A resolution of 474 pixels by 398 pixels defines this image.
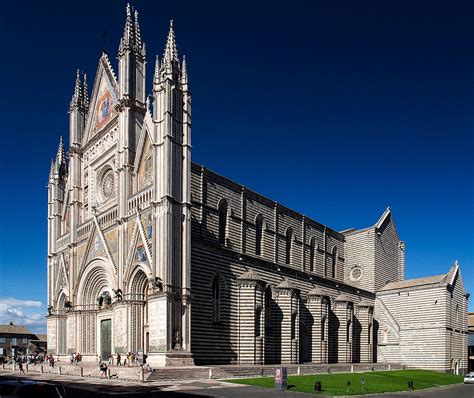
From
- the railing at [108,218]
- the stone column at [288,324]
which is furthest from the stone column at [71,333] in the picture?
the stone column at [288,324]

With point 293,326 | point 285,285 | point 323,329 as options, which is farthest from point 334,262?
point 293,326

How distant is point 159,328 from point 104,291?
36.7 feet

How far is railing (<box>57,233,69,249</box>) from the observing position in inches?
1923

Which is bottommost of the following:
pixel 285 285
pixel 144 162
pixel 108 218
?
pixel 285 285

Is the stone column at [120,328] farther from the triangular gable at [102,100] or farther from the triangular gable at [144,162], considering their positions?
the triangular gable at [102,100]

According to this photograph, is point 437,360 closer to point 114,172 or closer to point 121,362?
point 121,362

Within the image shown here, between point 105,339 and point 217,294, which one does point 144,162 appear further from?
point 105,339

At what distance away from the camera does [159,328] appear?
32.3 m

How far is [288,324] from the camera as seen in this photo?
42.1 meters

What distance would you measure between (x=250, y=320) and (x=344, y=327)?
48.8 ft

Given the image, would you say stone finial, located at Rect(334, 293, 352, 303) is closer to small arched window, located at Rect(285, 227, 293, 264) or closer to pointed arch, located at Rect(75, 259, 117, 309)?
small arched window, located at Rect(285, 227, 293, 264)

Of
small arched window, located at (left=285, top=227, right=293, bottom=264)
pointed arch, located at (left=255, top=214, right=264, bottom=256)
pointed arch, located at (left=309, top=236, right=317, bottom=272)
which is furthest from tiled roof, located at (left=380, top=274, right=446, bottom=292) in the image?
pointed arch, located at (left=255, top=214, right=264, bottom=256)

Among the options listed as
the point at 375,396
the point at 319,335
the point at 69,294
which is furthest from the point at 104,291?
the point at 375,396

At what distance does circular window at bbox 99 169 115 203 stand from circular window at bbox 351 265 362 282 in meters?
30.6
